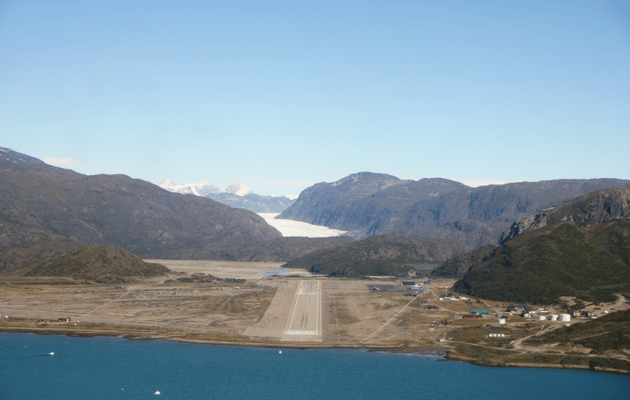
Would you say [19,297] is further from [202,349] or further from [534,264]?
[534,264]

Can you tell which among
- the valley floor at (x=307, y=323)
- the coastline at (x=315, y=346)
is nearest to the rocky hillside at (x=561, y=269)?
the valley floor at (x=307, y=323)

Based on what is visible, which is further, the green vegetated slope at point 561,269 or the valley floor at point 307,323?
the green vegetated slope at point 561,269

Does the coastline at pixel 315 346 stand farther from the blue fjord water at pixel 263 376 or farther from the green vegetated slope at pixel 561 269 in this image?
the green vegetated slope at pixel 561 269

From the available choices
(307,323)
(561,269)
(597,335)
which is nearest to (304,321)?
(307,323)

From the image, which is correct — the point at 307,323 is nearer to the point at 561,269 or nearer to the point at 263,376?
the point at 263,376

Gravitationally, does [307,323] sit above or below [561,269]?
below

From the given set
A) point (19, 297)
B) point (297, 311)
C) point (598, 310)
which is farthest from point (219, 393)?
point (19, 297)
